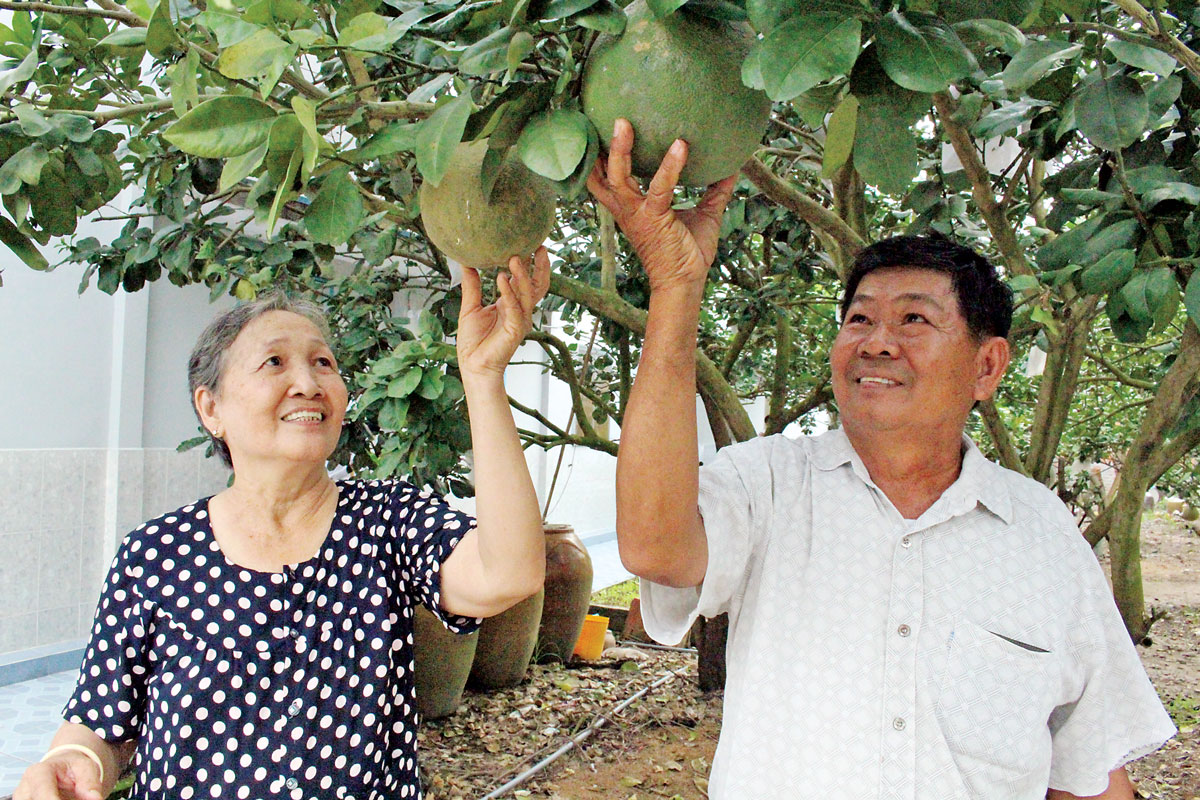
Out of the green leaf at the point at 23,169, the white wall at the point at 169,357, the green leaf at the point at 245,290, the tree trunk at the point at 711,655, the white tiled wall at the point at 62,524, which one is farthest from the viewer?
the white wall at the point at 169,357

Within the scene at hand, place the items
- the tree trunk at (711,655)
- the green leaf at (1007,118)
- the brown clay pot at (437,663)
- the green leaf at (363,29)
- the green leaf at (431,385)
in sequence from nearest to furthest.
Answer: the green leaf at (363,29) < the green leaf at (1007,118) < the green leaf at (431,385) < the brown clay pot at (437,663) < the tree trunk at (711,655)

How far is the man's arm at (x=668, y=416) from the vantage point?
3.22 ft

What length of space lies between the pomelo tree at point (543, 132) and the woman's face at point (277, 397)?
10.5 inches

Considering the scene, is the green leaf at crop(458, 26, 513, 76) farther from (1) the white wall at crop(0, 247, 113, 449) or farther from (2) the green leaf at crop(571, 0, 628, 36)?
(1) the white wall at crop(0, 247, 113, 449)

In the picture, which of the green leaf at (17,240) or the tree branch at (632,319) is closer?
the green leaf at (17,240)

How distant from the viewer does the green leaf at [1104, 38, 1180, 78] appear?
0.95 meters

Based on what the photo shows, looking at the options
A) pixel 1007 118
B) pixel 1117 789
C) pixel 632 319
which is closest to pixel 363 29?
pixel 1007 118

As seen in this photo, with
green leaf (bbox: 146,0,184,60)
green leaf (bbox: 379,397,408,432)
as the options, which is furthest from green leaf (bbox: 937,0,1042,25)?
green leaf (bbox: 379,397,408,432)

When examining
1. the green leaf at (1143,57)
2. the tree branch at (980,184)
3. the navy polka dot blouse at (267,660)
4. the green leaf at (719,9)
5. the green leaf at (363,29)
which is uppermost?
the tree branch at (980,184)

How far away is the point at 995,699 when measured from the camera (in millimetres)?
1121

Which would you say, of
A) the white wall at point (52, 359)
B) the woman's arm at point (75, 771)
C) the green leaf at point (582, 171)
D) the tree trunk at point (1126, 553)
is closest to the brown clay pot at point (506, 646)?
the white wall at point (52, 359)

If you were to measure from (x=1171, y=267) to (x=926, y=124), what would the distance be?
7.23 feet

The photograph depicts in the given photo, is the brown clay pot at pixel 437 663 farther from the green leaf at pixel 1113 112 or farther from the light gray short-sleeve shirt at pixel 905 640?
the green leaf at pixel 1113 112

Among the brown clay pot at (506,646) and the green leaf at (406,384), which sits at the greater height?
the green leaf at (406,384)
